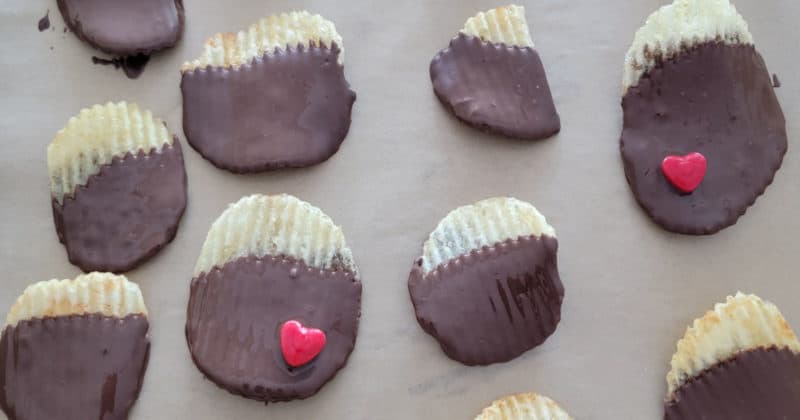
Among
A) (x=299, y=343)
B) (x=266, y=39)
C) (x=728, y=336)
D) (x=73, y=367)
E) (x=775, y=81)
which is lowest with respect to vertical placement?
(x=73, y=367)

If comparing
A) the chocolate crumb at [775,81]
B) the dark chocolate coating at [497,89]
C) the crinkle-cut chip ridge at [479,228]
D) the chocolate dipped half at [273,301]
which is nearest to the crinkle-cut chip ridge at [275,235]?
the chocolate dipped half at [273,301]

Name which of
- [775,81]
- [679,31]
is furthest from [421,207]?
[775,81]

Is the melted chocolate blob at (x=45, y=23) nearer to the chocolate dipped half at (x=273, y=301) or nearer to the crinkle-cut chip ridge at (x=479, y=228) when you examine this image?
the chocolate dipped half at (x=273, y=301)

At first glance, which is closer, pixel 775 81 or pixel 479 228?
pixel 479 228

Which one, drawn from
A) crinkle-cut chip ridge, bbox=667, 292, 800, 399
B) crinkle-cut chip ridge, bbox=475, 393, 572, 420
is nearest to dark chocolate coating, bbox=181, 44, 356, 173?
crinkle-cut chip ridge, bbox=475, 393, 572, 420

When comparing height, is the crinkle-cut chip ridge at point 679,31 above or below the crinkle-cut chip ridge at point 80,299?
above

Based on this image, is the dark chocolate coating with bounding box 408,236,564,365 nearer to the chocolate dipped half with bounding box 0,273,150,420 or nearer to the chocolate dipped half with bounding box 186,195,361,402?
the chocolate dipped half with bounding box 186,195,361,402

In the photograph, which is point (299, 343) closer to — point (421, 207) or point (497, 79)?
point (421, 207)
